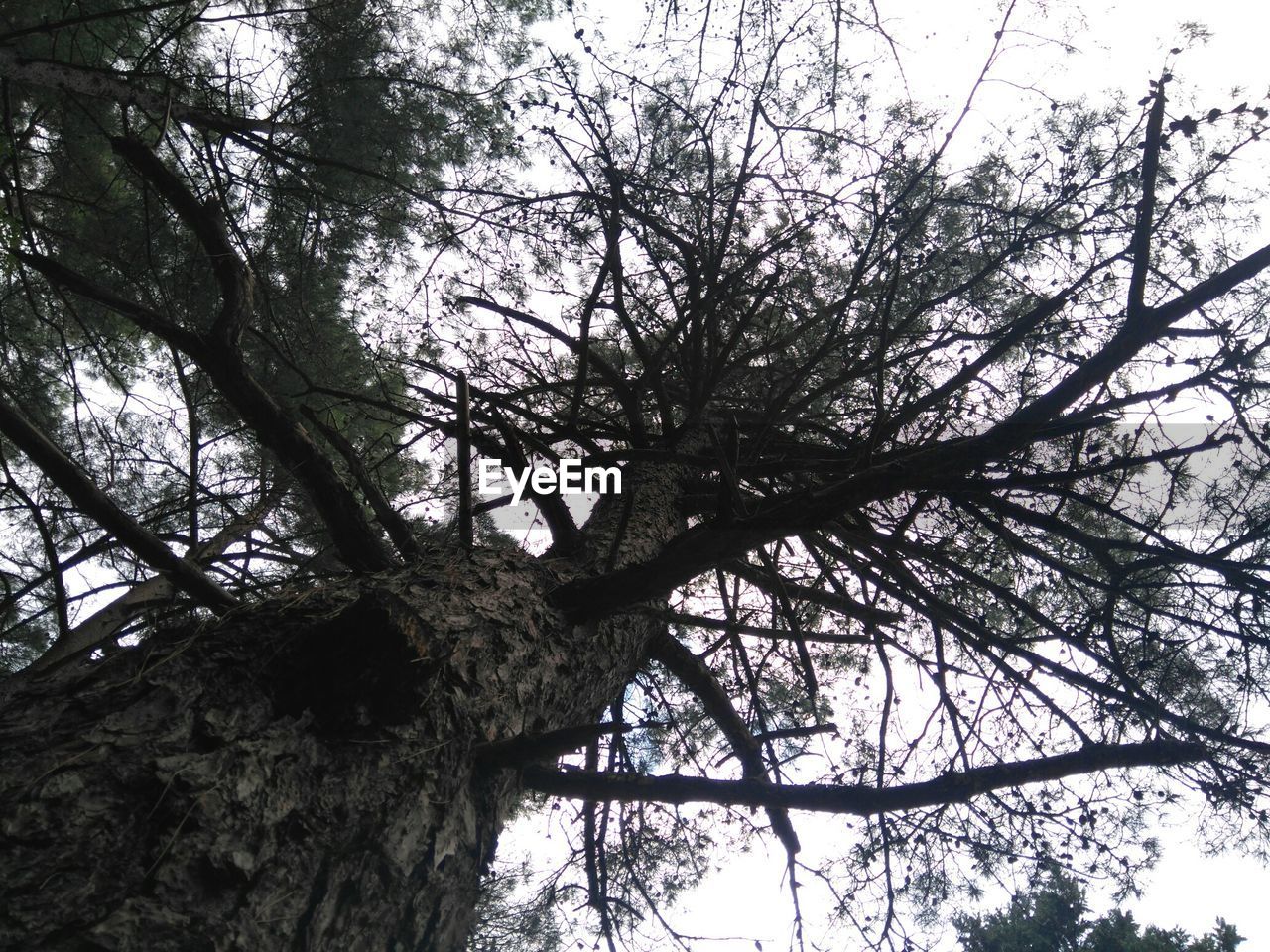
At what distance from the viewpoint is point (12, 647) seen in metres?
3.78

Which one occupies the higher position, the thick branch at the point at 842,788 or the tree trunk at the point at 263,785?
the thick branch at the point at 842,788

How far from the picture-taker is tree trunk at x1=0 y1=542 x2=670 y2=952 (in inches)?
36.4

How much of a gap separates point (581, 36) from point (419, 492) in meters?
2.18

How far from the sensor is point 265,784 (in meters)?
1.12

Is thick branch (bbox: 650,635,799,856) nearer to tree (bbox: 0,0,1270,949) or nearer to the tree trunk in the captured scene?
tree (bbox: 0,0,1270,949)

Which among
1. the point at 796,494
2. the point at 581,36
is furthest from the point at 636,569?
the point at 581,36

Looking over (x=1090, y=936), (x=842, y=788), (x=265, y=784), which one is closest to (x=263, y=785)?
(x=265, y=784)

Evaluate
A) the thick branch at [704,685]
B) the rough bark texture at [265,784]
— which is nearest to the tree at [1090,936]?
the thick branch at [704,685]

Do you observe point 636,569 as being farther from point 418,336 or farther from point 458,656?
point 418,336

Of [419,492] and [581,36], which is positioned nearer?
[581,36]

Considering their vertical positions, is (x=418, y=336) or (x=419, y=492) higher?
(x=418, y=336)

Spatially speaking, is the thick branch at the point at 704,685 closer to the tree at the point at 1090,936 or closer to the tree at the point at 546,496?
the tree at the point at 546,496

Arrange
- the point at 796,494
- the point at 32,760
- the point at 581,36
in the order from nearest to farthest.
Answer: the point at 32,760, the point at 796,494, the point at 581,36

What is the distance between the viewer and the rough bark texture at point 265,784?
926mm
